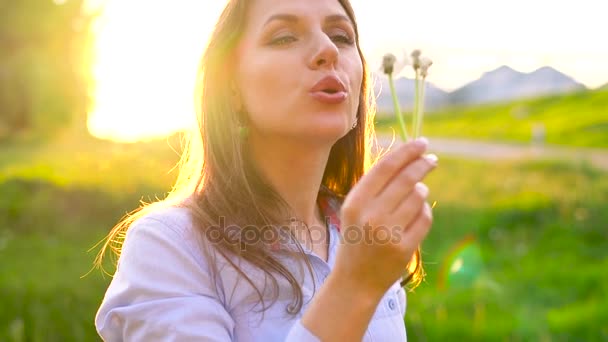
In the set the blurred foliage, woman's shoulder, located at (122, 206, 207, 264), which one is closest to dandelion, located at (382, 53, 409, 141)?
woman's shoulder, located at (122, 206, 207, 264)

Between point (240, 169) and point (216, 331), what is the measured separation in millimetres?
590

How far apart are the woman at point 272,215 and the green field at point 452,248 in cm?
324

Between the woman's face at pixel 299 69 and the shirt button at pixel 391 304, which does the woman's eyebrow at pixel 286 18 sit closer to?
the woman's face at pixel 299 69

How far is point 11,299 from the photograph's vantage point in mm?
5758

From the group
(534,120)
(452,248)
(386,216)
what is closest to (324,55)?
(386,216)

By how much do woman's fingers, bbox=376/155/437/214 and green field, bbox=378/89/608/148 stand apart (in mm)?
13922

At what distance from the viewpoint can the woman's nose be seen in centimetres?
214

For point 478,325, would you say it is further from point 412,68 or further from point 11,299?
point 412,68

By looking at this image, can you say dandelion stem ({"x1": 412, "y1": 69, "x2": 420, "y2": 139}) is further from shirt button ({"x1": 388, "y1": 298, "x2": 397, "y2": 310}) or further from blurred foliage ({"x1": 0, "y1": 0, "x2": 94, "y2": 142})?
blurred foliage ({"x1": 0, "y1": 0, "x2": 94, "y2": 142})

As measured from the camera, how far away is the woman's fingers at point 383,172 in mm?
1688

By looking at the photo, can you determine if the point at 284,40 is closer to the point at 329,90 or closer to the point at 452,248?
the point at 329,90

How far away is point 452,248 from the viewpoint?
8242 millimetres

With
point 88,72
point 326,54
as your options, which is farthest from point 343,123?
point 88,72

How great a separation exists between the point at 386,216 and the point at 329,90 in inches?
22.5
